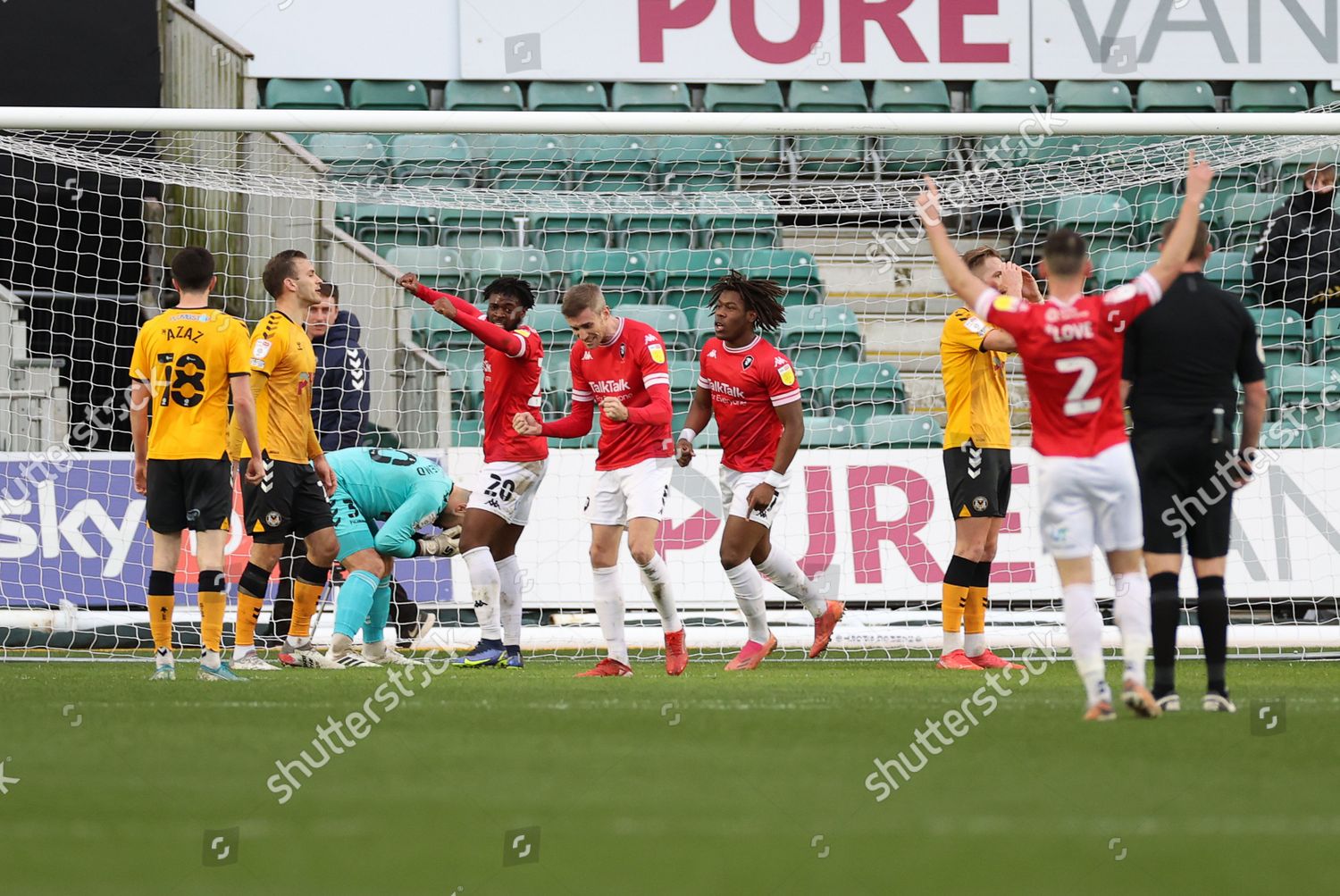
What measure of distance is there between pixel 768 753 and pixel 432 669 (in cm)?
378

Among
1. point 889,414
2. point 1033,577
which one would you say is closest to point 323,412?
point 889,414

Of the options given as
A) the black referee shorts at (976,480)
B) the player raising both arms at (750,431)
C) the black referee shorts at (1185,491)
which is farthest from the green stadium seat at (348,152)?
the black referee shorts at (1185,491)

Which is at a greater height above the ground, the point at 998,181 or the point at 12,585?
the point at 998,181

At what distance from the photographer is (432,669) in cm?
772

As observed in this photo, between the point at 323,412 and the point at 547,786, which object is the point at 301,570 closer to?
the point at 323,412

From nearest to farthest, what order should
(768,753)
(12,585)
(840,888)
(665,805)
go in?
(840,888) < (665,805) < (768,753) < (12,585)

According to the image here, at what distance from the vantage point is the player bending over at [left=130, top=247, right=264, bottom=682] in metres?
7.03

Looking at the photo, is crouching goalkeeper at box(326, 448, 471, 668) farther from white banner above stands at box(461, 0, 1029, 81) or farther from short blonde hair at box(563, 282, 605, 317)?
white banner above stands at box(461, 0, 1029, 81)

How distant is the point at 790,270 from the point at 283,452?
5.32 m

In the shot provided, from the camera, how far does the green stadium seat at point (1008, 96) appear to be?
14.7 metres

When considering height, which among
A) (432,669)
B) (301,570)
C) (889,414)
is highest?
(889,414)

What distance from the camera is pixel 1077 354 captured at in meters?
4.94

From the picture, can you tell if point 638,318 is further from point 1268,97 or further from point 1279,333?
point 1268,97

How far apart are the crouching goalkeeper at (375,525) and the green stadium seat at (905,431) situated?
3.23 m
